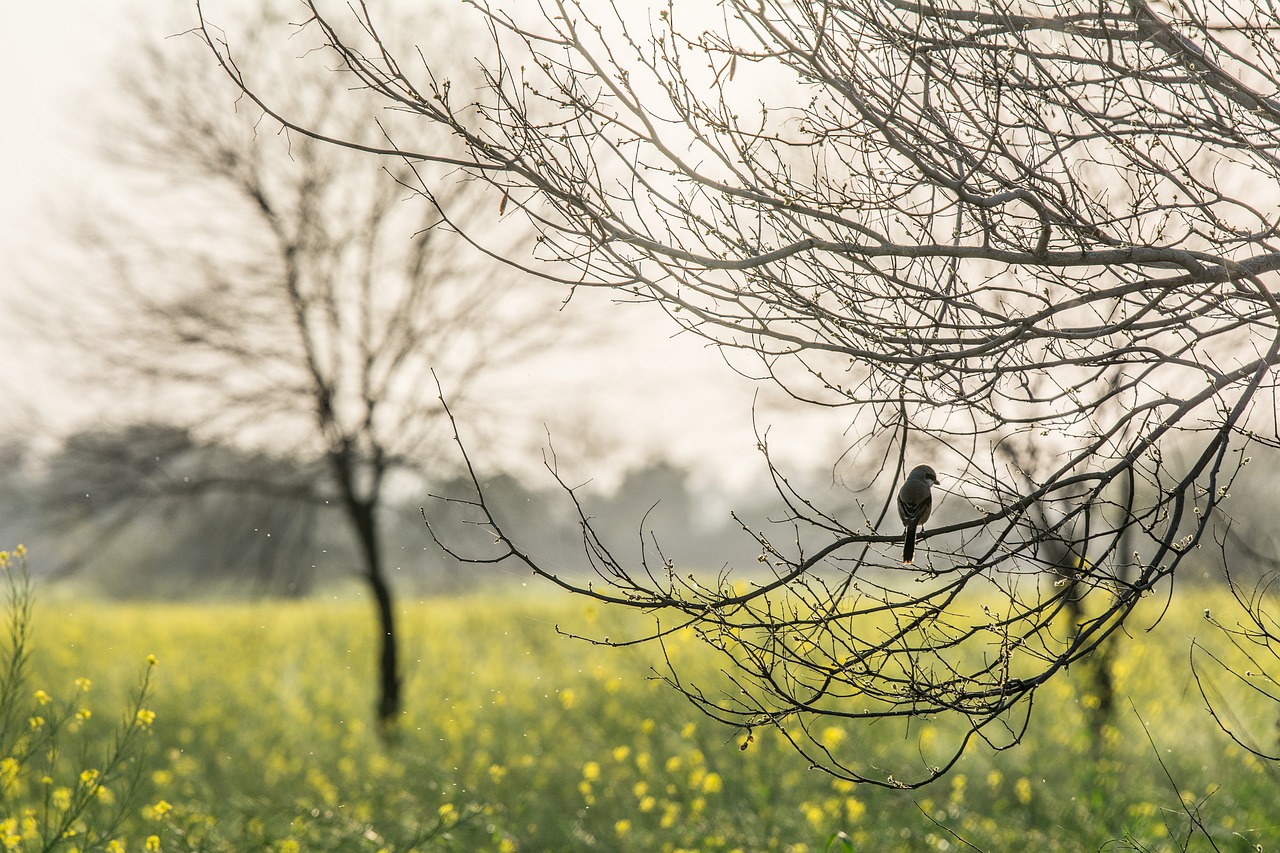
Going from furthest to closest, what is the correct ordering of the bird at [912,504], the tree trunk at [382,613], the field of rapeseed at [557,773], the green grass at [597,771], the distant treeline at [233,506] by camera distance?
the tree trunk at [382,613]
the distant treeline at [233,506]
the green grass at [597,771]
the field of rapeseed at [557,773]
the bird at [912,504]

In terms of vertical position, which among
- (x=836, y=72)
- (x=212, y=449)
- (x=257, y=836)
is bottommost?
(x=257, y=836)

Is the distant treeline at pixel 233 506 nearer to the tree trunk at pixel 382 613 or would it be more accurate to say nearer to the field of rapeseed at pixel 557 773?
the tree trunk at pixel 382 613

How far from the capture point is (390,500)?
32.6 ft

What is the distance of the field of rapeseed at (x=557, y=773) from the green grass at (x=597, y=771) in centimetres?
3

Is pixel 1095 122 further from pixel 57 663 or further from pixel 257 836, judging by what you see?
pixel 57 663

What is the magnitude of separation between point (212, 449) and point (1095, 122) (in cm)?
827

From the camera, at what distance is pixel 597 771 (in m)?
6.68

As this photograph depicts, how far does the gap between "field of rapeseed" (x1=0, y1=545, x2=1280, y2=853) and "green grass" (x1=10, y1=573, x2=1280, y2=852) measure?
0.03 metres

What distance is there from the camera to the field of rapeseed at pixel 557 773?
565 centimetres

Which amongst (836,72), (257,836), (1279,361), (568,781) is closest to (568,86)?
(836,72)

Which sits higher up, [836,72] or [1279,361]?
Result: [836,72]

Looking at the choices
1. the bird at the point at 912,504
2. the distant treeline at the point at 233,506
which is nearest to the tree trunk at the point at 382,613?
the distant treeline at the point at 233,506

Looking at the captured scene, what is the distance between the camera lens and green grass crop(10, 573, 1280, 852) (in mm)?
5859

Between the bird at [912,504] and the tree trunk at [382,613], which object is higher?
the tree trunk at [382,613]
